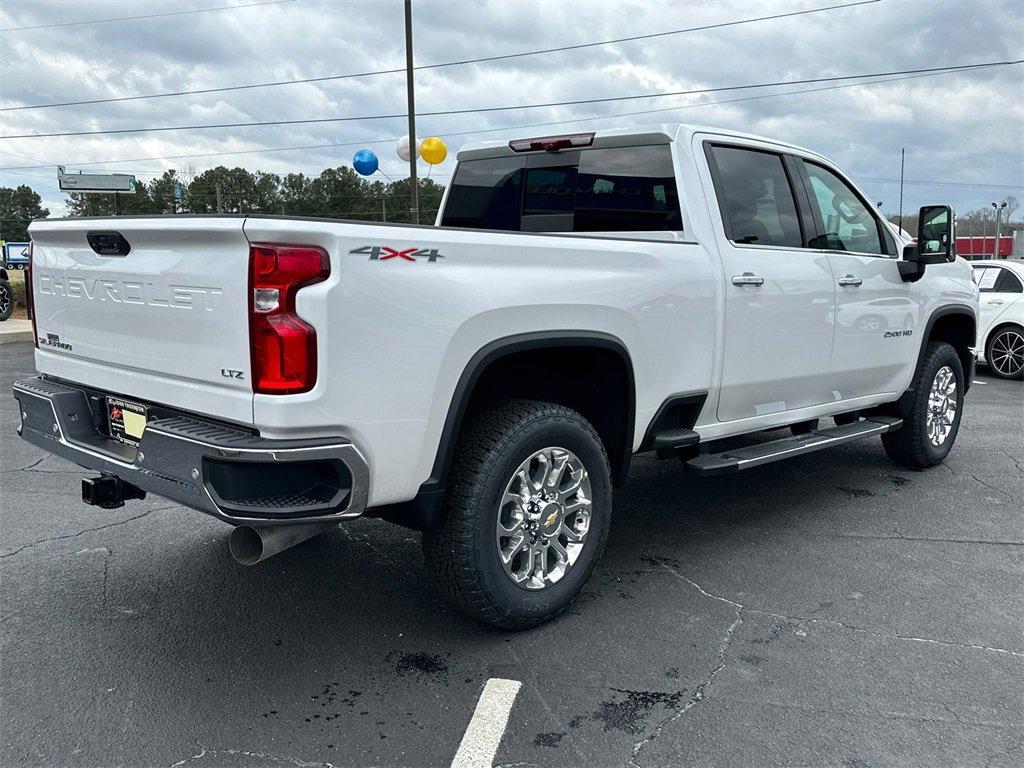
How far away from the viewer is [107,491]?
3.36 meters

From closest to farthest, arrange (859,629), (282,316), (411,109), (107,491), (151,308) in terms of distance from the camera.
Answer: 1. (282,316)
2. (151,308)
3. (107,491)
4. (859,629)
5. (411,109)

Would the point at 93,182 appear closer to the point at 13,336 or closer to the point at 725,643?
the point at 13,336

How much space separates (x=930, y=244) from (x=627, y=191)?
2.30m

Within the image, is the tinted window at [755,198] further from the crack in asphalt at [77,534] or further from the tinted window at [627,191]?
the crack in asphalt at [77,534]

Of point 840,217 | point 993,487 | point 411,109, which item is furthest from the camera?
point 411,109

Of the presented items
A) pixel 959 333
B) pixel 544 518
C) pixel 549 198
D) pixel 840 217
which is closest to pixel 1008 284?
pixel 959 333

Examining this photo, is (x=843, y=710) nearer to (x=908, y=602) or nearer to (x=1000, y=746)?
(x=1000, y=746)

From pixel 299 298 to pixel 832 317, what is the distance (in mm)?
3254

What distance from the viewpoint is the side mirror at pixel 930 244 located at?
536cm

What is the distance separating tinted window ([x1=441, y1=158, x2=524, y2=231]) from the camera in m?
4.99

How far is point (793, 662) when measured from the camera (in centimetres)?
322

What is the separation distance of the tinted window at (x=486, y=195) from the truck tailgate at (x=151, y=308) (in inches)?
91.5

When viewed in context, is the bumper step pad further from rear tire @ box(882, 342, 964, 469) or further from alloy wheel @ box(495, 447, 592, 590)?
alloy wheel @ box(495, 447, 592, 590)

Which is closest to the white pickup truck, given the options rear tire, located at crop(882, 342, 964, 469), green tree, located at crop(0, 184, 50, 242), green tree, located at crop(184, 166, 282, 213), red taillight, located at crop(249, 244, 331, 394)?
red taillight, located at crop(249, 244, 331, 394)
